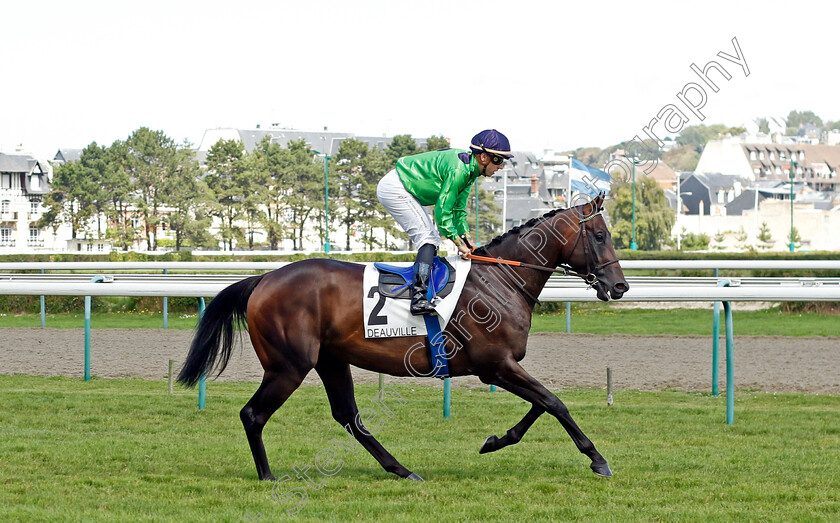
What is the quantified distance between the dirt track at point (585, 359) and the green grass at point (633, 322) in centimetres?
128

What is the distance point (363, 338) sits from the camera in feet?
16.4

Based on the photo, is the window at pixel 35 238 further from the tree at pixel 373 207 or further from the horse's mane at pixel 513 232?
the horse's mane at pixel 513 232

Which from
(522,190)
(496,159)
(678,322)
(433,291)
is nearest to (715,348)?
(496,159)

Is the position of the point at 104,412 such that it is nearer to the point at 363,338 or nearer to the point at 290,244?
the point at 363,338

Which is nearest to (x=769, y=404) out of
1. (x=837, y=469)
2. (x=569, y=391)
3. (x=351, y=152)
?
(x=569, y=391)

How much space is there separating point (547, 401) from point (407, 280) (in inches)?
38.0

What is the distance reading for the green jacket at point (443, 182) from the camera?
4.91 meters

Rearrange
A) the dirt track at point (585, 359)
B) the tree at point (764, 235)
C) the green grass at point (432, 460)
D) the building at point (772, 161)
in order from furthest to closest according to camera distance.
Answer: the building at point (772, 161) < the tree at point (764, 235) < the dirt track at point (585, 359) < the green grass at point (432, 460)

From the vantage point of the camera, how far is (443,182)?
505 cm

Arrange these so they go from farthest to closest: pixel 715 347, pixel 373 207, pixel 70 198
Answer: pixel 70 198, pixel 373 207, pixel 715 347

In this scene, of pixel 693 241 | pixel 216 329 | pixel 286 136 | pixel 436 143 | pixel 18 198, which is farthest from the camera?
pixel 286 136

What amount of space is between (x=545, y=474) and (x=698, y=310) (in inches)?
537

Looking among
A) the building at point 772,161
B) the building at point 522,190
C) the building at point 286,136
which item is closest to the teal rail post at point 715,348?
the building at point 522,190

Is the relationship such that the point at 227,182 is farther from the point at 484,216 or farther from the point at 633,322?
the point at 633,322
